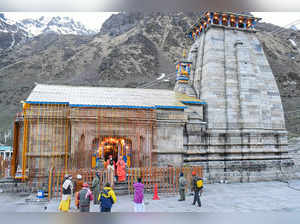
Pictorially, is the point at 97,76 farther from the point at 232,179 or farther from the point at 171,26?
the point at 232,179

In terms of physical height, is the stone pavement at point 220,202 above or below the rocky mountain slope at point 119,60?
below

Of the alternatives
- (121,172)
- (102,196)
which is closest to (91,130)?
(121,172)

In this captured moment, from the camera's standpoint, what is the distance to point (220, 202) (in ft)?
38.9

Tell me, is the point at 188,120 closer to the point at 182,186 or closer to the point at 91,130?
the point at 182,186

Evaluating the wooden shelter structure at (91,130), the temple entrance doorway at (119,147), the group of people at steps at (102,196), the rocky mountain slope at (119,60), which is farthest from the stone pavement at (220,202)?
the rocky mountain slope at (119,60)

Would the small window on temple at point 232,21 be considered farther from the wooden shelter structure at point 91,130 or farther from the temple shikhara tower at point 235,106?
the wooden shelter structure at point 91,130

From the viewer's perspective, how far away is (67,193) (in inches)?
376

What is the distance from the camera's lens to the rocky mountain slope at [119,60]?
78.4m

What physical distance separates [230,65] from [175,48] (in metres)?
79.5

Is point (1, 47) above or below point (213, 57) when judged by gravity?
above

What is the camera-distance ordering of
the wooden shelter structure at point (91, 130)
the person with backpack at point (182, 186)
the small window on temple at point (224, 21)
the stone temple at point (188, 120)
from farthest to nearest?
the small window on temple at point (224, 21) → the stone temple at point (188, 120) → the wooden shelter structure at point (91, 130) → the person with backpack at point (182, 186)

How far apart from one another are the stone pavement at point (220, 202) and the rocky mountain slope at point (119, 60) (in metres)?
54.9

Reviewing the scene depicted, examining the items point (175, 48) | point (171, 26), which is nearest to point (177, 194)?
point (175, 48)

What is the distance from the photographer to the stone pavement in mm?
10516
